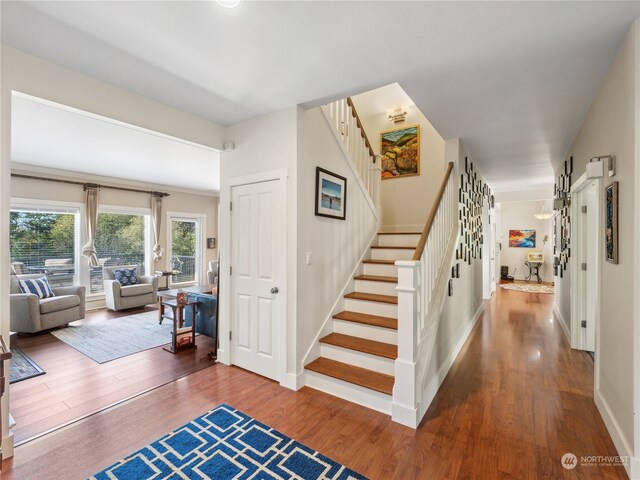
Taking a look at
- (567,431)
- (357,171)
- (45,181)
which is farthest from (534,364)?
(45,181)

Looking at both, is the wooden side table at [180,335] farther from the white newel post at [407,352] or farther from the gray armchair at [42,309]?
the white newel post at [407,352]

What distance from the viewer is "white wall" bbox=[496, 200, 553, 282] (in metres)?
9.84

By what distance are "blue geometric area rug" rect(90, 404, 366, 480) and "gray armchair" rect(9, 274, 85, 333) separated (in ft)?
12.2

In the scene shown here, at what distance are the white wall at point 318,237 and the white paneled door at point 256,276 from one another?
239 mm

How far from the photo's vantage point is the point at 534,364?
3.35 m

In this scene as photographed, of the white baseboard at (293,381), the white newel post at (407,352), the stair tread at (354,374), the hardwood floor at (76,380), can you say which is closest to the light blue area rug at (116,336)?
the hardwood floor at (76,380)

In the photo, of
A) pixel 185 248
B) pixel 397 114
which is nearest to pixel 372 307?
pixel 397 114

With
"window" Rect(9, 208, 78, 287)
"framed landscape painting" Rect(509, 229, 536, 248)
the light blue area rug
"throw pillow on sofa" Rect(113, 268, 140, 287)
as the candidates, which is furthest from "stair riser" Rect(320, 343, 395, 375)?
"framed landscape painting" Rect(509, 229, 536, 248)

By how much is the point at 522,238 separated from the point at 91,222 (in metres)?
12.4

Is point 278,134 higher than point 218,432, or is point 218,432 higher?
point 278,134

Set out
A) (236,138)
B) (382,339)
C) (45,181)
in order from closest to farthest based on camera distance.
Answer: (382,339)
(236,138)
(45,181)

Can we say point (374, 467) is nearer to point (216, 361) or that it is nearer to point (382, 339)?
point (382, 339)

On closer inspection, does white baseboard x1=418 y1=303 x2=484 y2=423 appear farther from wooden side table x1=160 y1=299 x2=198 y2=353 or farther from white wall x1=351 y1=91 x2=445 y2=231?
wooden side table x1=160 y1=299 x2=198 y2=353

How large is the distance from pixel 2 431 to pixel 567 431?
382cm
